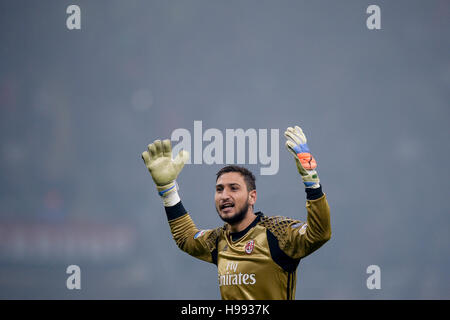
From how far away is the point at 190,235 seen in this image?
148 inches

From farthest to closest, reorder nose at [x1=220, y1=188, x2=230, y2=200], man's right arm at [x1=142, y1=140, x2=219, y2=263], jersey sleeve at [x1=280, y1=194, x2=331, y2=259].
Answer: man's right arm at [x1=142, y1=140, x2=219, y2=263]
nose at [x1=220, y1=188, x2=230, y2=200]
jersey sleeve at [x1=280, y1=194, x2=331, y2=259]

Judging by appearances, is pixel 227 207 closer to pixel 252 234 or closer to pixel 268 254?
pixel 252 234

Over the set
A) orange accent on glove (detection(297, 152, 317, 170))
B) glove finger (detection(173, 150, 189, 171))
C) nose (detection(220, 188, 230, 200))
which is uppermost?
glove finger (detection(173, 150, 189, 171))

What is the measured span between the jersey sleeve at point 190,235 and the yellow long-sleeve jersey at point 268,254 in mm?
190

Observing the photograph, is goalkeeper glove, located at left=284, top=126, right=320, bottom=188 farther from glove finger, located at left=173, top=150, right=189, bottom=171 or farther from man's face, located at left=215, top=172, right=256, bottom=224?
glove finger, located at left=173, top=150, right=189, bottom=171

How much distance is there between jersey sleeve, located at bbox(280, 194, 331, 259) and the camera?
117 inches

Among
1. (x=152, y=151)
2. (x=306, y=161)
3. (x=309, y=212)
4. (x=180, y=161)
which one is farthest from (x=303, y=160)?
(x=152, y=151)

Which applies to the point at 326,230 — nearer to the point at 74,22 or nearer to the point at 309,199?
the point at 309,199

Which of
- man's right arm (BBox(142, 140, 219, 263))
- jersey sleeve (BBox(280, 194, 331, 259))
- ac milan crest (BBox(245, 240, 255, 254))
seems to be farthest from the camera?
man's right arm (BBox(142, 140, 219, 263))

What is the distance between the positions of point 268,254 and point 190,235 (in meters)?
0.74

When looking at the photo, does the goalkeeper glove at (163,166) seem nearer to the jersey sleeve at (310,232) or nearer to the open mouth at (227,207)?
the open mouth at (227,207)

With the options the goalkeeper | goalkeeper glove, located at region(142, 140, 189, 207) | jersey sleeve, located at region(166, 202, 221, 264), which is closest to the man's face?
the goalkeeper

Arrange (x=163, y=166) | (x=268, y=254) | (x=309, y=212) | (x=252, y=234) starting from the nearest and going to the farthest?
(x=309, y=212) → (x=268, y=254) → (x=252, y=234) → (x=163, y=166)

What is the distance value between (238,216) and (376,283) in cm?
227
